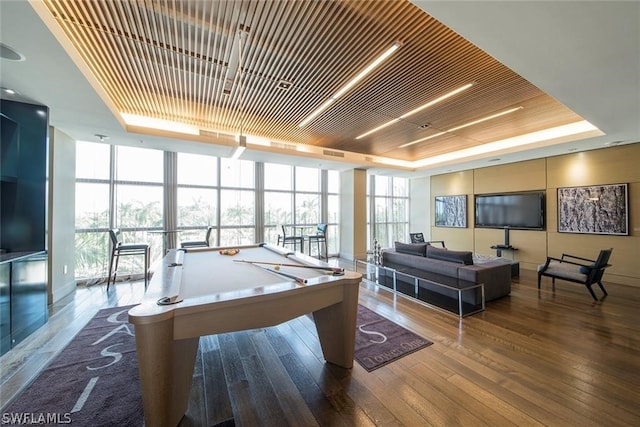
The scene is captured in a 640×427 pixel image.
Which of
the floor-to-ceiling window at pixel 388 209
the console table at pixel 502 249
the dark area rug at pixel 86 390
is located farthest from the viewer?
the floor-to-ceiling window at pixel 388 209

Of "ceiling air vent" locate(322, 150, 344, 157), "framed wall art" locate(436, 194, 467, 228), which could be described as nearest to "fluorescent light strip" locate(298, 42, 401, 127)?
"ceiling air vent" locate(322, 150, 344, 157)

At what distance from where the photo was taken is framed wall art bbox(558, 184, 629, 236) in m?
4.76

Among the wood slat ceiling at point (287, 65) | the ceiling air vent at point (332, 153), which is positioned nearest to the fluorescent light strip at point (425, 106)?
the wood slat ceiling at point (287, 65)

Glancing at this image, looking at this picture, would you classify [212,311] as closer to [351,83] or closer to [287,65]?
[287,65]

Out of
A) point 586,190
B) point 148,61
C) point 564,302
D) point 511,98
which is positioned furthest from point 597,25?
point 586,190

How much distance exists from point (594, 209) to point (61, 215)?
10098 mm

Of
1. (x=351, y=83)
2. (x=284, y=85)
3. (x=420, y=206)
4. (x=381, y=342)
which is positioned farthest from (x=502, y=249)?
(x=284, y=85)

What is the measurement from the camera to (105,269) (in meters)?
5.07

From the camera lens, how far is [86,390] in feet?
6.36

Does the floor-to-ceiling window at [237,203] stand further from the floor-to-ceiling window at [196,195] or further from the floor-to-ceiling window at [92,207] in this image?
the floor-to-ceiling window at [92,207]

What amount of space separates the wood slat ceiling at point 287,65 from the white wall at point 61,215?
1.19 m

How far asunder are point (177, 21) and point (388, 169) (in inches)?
245

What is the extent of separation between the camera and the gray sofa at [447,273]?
369 cm

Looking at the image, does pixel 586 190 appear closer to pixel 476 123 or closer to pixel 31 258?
pixel 476 123
